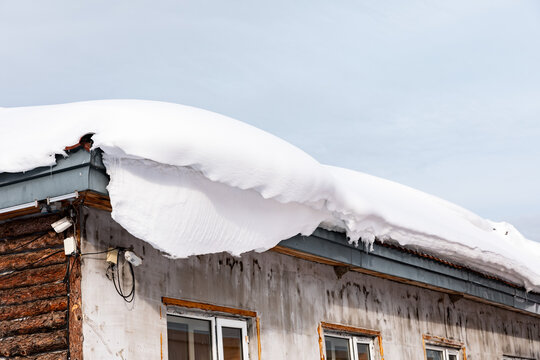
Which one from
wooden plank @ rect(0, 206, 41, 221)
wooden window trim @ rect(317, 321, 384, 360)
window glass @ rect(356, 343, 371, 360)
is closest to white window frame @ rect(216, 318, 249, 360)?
wooden window trim @ rect(317, 321, 384, 360)

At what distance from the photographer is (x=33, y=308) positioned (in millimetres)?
5227

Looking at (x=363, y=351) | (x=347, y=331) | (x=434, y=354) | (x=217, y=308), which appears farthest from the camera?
(x=434, y=354)

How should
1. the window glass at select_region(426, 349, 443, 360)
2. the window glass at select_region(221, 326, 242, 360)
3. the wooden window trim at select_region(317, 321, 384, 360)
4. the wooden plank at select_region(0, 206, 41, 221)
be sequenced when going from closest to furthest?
the wooden plank at select_region(0, 206, 41, 221) → the window glass at select_region(221, 326, 242, 360) → the wooden window trim at select_region(317, 321, 384, 360) → the window glass at select_region(426, 349, 443, 360)

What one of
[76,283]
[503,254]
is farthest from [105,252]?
[503,254]

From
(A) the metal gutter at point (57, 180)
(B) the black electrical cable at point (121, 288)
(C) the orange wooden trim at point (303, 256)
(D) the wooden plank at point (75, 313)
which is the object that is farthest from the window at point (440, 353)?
(A) the metal gutter at point (57, 180)

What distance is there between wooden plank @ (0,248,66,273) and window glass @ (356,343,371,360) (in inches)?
141

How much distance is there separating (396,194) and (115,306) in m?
4.05

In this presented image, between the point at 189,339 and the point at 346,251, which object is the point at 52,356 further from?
the point at 346,251

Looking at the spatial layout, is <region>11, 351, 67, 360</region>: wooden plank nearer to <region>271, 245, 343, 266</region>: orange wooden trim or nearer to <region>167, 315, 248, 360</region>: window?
<region>167, 315, 248, 360</region>: window

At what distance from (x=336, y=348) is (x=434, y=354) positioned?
212cm

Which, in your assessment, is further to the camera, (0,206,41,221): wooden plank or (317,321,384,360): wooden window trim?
(317,321,384,360): wooden window trim

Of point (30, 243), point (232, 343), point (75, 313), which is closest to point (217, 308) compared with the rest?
point (232, 343)

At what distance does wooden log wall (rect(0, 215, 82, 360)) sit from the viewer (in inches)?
199

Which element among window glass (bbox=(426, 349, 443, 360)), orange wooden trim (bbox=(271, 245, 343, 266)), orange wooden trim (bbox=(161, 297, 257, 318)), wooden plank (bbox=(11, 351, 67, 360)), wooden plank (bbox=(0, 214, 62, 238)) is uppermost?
orange wooden trim (bbox=(271, 245, 343, 266))
